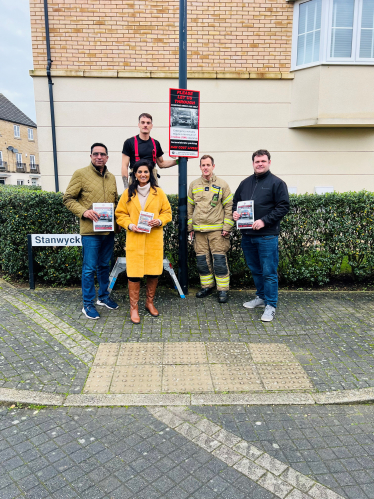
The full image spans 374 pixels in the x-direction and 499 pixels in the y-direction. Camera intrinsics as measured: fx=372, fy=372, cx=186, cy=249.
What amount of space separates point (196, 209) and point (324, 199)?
6.60 feet

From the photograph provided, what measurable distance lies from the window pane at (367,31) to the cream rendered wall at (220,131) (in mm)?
1513

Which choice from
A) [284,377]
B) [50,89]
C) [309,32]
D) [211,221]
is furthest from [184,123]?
[309,32]

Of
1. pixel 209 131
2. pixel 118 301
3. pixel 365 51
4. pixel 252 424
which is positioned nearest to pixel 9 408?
pixel 252 424

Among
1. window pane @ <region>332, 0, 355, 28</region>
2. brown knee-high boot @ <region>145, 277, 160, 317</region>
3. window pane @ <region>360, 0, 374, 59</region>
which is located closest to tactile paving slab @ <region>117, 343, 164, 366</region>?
brown knee-high boot @ <region>145, 277, 160, 317</region>

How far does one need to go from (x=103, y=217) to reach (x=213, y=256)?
5.47 feet

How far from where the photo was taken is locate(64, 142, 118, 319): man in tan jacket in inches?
181

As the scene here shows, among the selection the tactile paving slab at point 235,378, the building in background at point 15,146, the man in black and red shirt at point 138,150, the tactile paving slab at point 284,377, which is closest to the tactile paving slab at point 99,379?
the tactile paving slab at point 235,378

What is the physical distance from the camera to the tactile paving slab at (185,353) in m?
3.78

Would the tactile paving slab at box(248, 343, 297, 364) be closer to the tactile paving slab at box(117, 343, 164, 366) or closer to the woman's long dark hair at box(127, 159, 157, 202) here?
the tactile paving slab at box(117, 343, 164, 366)

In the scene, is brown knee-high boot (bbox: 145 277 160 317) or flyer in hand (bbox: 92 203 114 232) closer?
flyer in hand (bbox: 92 203 114 232)

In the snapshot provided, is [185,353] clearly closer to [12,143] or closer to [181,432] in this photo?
[181,432]

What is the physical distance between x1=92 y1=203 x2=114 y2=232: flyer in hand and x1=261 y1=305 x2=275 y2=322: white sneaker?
2239 millimetres

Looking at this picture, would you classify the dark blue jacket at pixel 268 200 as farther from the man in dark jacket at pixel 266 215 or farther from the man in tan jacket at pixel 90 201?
the man in tan jacket at pixel 90 201

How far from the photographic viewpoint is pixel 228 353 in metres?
3.94
